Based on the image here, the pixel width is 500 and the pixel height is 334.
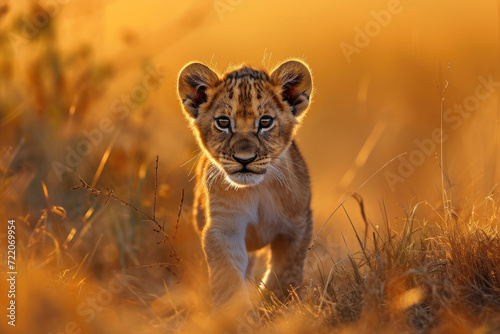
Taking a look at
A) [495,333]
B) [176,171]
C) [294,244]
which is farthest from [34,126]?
[495,333]

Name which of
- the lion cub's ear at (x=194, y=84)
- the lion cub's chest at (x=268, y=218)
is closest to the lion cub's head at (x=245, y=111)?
the lion cub's ear at (x=194, y=84)

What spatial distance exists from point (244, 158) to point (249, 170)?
12 cm

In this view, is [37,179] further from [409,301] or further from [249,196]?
[409,301]

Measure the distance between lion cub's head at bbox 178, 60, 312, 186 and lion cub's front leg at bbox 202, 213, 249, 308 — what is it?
456 mm

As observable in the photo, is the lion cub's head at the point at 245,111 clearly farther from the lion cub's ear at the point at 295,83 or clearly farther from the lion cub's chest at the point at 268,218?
the lion cub's chest at the point at 268,218

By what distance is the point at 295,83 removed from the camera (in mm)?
5672

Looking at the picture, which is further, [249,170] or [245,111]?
[245,111]

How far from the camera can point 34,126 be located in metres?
7.00

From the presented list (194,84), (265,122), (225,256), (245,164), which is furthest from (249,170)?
(194,84)

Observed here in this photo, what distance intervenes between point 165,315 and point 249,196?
119 cm

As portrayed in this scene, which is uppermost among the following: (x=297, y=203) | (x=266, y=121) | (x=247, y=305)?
(x=266, y=121)

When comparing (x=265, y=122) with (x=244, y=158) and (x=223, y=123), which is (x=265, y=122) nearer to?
(x=223, y=123)

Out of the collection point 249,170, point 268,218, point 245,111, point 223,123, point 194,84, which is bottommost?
point 268,218

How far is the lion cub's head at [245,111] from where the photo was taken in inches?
196
